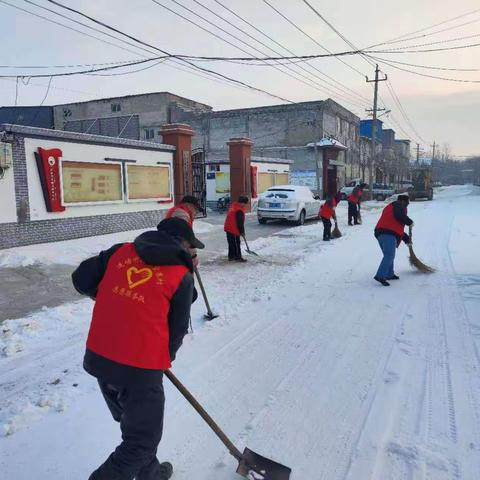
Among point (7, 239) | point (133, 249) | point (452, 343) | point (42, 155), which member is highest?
point (42, 155)

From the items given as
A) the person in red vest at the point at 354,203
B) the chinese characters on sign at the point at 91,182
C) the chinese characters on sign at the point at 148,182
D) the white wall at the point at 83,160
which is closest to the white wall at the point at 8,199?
the white wall at the point at 83,160

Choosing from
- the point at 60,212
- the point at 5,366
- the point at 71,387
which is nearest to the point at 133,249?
the point at 71,387

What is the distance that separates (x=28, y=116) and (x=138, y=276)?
44.8 m

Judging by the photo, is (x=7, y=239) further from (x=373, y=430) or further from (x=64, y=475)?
(x=373, y=430)

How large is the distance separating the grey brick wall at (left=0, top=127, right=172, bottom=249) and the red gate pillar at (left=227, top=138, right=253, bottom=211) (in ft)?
26.9

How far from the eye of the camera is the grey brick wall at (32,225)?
33.3 feet

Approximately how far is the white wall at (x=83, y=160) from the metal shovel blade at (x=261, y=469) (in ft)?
31.3

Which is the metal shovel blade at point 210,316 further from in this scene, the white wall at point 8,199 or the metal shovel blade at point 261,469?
the white wall at point 8,199

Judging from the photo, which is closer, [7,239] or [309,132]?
[7,239]

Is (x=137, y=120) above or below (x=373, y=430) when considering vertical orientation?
above

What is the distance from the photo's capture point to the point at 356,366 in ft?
14.0

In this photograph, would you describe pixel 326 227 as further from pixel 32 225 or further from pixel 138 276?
pixel 138 276

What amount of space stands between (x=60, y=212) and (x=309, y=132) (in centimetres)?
2735

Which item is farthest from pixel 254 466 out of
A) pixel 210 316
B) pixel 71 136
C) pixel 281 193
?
pixel 281 193
